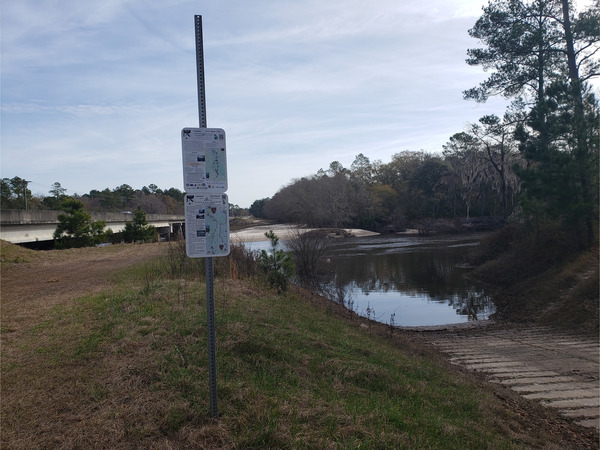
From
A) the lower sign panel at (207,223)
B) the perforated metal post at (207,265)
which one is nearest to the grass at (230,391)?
the perforated metal post at (207,265)

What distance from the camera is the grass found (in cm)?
370

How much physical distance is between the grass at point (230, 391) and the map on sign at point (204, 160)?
6.42 feet

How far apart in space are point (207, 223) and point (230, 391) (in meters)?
1.73

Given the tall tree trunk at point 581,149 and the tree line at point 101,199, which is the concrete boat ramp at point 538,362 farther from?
the tree line at point 101,199

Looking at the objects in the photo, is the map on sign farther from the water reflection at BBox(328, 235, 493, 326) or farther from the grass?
the water reflection at BBox(328, 235, 493, 326)

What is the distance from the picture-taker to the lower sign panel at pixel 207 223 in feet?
11.5

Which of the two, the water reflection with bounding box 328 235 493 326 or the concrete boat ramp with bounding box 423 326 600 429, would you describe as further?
the water reflection with bounding box 328 235 493 326

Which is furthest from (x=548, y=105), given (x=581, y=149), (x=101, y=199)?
(x=101, y=199)

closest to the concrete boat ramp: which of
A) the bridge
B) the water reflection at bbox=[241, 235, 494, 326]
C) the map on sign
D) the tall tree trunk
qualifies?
the water reflection at bbox=[241, 235, 494, 326]

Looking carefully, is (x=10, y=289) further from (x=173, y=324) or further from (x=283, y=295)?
(x=173, y=324)

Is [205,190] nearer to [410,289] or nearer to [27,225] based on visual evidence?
[410,289]

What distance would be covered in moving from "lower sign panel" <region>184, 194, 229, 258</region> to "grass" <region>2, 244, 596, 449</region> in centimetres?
146

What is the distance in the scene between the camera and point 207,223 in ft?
11.8

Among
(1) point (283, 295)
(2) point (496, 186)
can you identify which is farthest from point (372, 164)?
(1) point (283, 295)
